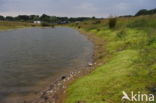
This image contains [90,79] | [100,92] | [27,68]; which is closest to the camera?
[100,92]

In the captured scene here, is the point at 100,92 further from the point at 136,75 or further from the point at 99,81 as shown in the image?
the point at 136,75

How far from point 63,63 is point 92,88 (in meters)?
11.4

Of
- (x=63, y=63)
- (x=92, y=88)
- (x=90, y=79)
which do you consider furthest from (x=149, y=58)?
(x=63, y=63)

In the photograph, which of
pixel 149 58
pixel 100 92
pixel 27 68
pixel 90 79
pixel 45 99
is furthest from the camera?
pixel 27 68

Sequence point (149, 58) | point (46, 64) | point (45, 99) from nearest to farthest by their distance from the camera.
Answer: point (45, 99) → point (149, 58) → point (46, 64)

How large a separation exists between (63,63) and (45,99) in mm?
10782

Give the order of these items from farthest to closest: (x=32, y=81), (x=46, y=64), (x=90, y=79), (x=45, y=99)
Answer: (x=46, y=64)
(x=32, y=81)
(x=90, y=79)
(x=45, y=99)

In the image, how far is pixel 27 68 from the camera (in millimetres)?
21719

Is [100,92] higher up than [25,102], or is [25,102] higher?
[100,92]

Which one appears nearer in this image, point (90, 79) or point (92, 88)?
point (92, 88)

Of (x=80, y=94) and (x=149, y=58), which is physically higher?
(x=149, y=58)

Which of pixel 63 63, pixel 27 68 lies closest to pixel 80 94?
pixel 27 68

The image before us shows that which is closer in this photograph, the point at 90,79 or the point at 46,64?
the point at 90,79

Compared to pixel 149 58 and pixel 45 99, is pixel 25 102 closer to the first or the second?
pixel 45 99
